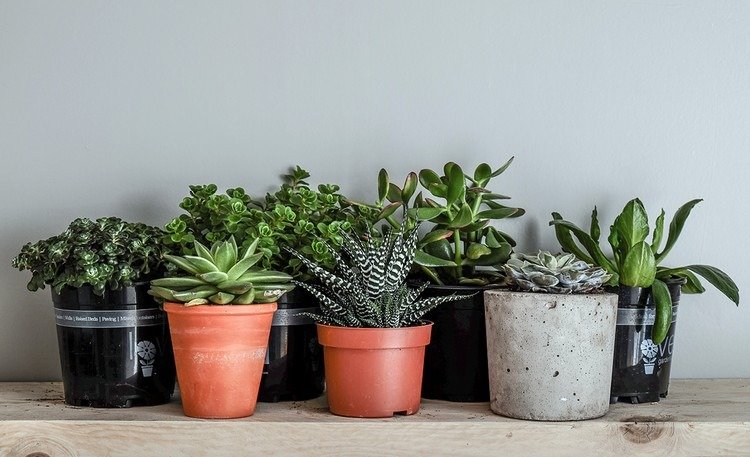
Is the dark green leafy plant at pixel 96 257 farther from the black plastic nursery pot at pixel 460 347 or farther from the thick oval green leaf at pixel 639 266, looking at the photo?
the thick oval green leaf at pixel 639 266

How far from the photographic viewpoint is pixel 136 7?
4.52 ft

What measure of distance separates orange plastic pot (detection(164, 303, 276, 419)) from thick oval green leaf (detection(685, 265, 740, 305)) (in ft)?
2.05

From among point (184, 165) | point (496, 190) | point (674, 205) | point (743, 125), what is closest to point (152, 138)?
point (184, 165)

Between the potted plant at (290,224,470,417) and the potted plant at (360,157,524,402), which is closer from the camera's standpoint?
the potted plant at (290,224,470,417)

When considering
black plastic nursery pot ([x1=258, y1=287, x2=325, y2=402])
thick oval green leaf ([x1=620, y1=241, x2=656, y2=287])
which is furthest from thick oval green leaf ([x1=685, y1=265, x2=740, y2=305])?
black plastic nursery pot ([x1=258, y1=287, x2=325, y2=402])

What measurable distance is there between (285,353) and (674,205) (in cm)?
66

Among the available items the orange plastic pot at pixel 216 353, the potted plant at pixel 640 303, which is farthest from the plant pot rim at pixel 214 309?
the potted plant at pixel 640 303

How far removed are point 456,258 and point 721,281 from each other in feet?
1.23

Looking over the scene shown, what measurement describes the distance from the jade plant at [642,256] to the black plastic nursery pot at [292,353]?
0.39 metres

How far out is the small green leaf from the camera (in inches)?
46.3

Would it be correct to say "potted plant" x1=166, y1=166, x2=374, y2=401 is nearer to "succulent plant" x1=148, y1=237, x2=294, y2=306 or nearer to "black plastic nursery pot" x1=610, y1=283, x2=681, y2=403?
"succulent plant" x1=148, y1=237, x2=294, y2=306

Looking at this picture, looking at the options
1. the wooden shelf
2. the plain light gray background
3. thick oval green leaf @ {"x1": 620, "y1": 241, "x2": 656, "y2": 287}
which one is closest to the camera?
the wooden shelf

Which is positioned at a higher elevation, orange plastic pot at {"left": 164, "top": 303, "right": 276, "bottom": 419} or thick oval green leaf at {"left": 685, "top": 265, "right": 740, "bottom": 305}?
thick oval green leaf at {"left": 685, "top": 265, "right": 740, "bottom": 305}

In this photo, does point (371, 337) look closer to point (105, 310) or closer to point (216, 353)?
point (216, 353)
